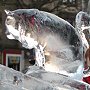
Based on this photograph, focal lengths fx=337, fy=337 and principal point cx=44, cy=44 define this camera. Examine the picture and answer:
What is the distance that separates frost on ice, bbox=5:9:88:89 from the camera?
1.23 metres

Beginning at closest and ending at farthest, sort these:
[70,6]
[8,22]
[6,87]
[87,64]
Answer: [6,87]
[8,22]
[87,64]
[70,6]

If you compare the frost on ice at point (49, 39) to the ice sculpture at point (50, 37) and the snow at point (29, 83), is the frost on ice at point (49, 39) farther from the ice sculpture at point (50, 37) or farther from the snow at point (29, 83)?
the snow at point (29, 83)

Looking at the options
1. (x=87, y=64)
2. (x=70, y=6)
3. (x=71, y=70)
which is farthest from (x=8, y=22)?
(x=70, y=6)

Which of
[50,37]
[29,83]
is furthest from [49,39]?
[29,83]

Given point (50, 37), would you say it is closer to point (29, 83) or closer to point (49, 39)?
point (49, 39)

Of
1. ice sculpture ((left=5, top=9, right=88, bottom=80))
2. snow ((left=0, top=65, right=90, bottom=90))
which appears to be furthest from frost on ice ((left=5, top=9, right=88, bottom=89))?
snow ((left=0, top=65, right=90, bottom=90))

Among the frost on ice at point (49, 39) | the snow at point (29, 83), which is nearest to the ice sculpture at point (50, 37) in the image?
the frost on ice at point (49, 39)

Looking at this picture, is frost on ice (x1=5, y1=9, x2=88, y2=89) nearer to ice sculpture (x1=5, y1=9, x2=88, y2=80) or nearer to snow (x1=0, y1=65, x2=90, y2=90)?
ice sculpture (x1=5, y1=9, x2=88, y2=80)

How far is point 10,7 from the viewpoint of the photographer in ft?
18.7

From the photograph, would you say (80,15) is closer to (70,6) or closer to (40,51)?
(40,51)

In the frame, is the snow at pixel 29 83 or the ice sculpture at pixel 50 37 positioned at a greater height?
the ice sculpture at pixel 50 37

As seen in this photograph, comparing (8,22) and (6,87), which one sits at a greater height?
(8,22)

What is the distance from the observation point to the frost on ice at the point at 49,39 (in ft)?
4.05

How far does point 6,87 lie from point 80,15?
24.9 inches
